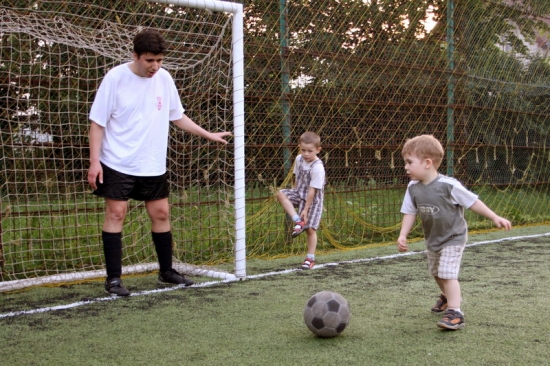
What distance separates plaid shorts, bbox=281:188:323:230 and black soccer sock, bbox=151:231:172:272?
1496 millimetres

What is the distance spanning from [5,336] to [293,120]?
13.6 ft

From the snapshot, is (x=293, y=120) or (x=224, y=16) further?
(x=293, y=120)

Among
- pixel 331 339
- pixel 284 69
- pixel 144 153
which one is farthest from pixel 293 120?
pixel 331 339

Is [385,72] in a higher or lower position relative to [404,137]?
higher

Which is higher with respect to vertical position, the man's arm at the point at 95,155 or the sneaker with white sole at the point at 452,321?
the man's arm at the point at 95,155

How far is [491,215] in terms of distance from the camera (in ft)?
11.3

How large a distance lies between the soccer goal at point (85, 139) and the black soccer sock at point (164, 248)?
53 cm

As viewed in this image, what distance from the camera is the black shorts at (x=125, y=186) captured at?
14.6ft

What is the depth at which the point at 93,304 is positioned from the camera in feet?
14.1

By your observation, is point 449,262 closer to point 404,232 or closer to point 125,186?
point 404,232

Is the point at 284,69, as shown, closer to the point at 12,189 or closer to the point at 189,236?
the point at 189,236

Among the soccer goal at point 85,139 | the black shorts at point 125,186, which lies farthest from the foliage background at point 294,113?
the black shorts at point 125,186

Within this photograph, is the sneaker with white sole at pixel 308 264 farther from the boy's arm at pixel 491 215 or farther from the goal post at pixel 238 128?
the boy's arm at pixel 491 215

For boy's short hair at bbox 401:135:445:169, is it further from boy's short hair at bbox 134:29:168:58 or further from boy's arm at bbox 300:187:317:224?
boy's arm at bbox 300:187:317:224
